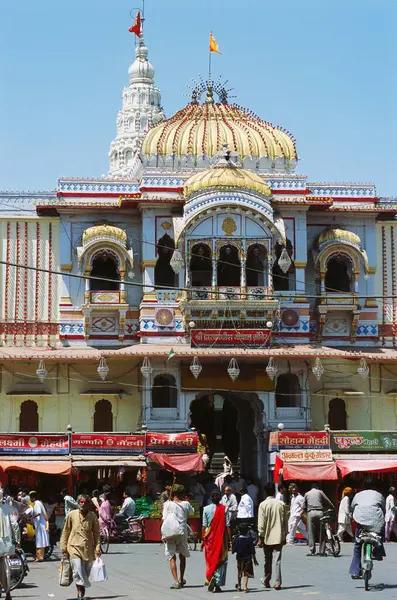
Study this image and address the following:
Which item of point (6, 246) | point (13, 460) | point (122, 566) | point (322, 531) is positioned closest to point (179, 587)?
point (122, 566)

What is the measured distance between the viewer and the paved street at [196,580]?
18.3 m

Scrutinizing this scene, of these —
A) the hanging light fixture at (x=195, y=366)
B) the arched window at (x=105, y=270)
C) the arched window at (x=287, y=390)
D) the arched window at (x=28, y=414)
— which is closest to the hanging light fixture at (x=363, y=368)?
the arched window at (x=287, y=390)

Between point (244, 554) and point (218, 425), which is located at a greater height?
point (218, 425)

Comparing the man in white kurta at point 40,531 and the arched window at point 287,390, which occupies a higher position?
the arched window at point 287,390

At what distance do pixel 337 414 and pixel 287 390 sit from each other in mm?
1710

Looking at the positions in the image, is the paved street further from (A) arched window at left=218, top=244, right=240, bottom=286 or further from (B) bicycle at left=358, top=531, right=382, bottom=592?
(A) arched window at left=218, top=244, right=240, bottom=286

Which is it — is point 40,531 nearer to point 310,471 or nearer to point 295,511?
point 295,511

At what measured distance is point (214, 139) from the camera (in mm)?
38594

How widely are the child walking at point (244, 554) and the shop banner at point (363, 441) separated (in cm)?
1463

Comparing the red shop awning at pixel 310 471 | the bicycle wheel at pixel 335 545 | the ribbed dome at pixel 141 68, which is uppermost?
the ribbed dome at pixel 141 68

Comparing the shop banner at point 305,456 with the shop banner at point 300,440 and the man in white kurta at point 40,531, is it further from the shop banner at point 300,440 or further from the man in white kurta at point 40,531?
the man in white kurta at point 40,531

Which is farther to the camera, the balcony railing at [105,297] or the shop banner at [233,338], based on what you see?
the balcony railing at [105,297]

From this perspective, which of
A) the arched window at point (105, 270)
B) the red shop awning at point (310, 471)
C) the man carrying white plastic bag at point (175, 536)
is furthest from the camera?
the arched window at point (105, 270)

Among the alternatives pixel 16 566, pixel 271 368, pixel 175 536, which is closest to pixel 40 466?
pixel 271 368
